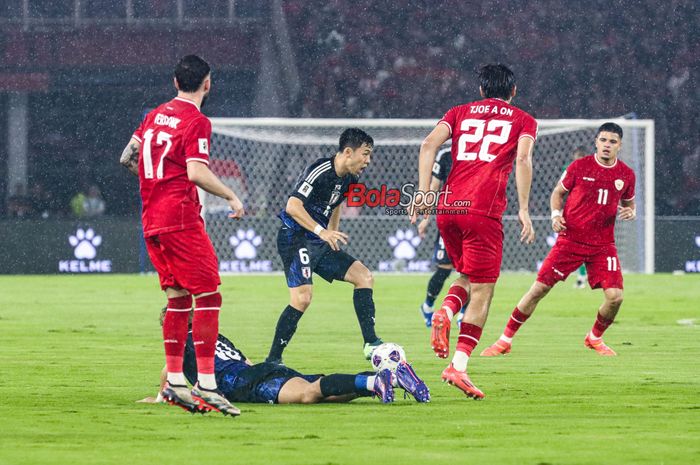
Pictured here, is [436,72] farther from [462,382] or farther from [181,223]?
[181,223]

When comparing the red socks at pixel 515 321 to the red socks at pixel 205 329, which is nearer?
the red socks at pixel 205 329

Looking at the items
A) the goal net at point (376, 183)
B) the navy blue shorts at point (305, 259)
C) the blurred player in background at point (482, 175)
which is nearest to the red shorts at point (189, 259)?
the blurred player in background at point (482, 175)

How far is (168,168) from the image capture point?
698 centimetres

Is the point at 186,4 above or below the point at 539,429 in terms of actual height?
above

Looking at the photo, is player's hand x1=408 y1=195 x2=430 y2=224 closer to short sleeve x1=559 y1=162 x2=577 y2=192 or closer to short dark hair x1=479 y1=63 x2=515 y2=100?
short dark hair x1=479 y1=63 x2=515 y2=100

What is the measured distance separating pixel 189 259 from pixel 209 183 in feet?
1.56

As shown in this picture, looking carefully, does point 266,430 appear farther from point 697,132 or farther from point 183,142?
point 697,132

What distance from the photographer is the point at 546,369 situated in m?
9.39

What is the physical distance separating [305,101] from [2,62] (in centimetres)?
812

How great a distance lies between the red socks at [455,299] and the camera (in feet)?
27.5

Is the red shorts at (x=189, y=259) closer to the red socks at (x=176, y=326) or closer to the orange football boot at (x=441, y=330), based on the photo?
the red socks at (x=176, y=326)

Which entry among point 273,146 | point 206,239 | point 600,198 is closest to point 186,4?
point 273,146

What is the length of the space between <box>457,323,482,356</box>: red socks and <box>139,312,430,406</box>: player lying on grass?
1.90 ft

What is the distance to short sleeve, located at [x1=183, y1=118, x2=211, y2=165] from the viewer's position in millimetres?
6755
